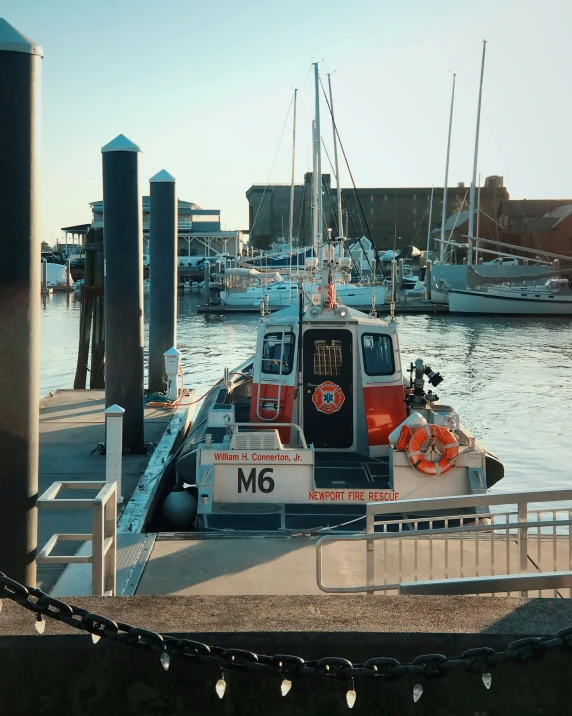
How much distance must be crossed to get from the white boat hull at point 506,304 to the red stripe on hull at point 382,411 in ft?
162

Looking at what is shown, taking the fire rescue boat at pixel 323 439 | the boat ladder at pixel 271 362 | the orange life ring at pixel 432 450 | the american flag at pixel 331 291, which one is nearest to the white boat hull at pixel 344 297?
the fire rescue boat at pixel 323 439

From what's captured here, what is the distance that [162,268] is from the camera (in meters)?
18.4

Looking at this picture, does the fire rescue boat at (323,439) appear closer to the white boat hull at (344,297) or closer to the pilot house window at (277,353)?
the pilot house window at (277,353)

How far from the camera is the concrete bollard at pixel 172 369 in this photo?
17.0 metres

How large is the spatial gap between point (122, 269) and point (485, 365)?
26792mm

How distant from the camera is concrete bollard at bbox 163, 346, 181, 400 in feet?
55.6

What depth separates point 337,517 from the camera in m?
10.0

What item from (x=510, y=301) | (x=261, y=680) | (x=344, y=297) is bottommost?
(x=344, y=297)

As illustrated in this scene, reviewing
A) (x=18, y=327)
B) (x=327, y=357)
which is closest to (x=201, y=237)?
(x=327, y=357)

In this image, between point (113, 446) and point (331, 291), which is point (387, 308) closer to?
point (331, 291)

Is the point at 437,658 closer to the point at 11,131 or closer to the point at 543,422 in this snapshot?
the point at 11,131

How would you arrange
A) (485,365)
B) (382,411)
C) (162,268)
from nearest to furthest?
(382,411) < (162,268) < (485,365)

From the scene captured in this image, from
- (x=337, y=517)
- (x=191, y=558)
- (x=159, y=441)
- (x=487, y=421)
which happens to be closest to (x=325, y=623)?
(x=191, y=558)

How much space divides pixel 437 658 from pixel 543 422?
874 inches
